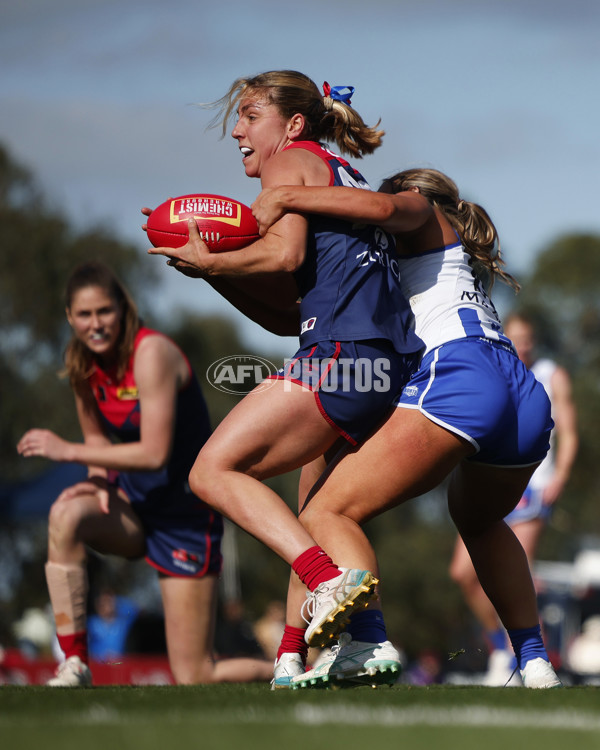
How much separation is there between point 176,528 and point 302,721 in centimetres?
338

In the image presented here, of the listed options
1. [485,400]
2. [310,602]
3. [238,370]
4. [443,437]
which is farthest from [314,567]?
[238,370]

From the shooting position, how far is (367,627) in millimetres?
4113

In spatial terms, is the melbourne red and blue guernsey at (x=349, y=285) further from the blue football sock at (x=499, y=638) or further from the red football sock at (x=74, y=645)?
the blue football sock at (x=499, y=638)

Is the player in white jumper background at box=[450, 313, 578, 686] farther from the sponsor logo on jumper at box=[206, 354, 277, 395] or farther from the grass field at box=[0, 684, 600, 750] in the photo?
the grass field at box=[0, 684, 600, 750]

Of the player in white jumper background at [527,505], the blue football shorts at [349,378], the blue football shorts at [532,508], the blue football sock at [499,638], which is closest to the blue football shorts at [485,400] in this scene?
the blue football shorts at [349,378]

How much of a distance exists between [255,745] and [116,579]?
25332 mm

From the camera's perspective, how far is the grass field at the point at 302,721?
2.43 meters

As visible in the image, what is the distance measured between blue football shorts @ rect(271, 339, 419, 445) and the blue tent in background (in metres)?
9.55

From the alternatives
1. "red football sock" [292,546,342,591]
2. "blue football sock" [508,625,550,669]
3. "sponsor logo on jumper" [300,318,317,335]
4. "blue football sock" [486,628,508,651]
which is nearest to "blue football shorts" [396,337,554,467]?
"sponsor logo on jumper" [300,318,317,335]

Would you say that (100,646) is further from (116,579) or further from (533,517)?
(116,579)

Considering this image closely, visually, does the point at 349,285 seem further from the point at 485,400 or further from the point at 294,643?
the point at 294,643

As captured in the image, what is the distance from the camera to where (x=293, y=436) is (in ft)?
13.5

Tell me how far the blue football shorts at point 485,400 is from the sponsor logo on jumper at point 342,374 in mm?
154

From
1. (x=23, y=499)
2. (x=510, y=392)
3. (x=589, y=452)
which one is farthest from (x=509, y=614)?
(x=589, y=452)
